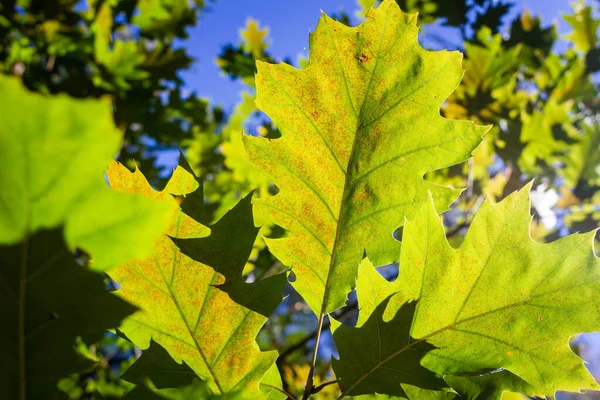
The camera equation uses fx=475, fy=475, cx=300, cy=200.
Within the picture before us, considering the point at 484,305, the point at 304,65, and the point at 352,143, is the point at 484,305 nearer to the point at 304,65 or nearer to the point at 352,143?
the point at 352,143

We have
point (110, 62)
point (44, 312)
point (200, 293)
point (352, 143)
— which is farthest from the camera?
point (110, 62)

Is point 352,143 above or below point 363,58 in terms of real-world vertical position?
below

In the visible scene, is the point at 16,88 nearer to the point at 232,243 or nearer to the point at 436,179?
the point at 232,243

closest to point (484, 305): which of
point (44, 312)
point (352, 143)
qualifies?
point (352, 143)

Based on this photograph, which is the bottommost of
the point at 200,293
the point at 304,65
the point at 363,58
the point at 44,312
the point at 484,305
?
the point at 44,312

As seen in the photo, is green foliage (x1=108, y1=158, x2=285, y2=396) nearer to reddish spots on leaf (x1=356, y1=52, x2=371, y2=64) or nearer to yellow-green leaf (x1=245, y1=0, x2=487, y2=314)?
yellow-green leaf (x1=245, y1=0, x2=487, y2=314)

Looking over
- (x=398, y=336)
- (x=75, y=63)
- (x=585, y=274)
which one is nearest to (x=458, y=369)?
(x=398, y=336)

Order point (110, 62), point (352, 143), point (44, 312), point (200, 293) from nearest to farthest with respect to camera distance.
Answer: point (44, 312), point (200, 293), point (352, 143), point (110, 62)
